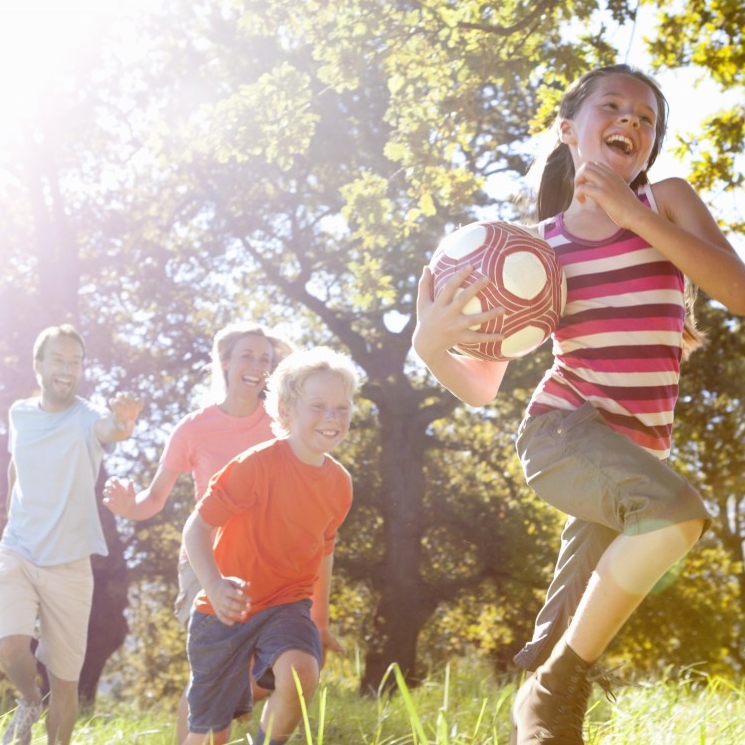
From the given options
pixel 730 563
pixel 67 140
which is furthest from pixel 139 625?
pixel 730 563

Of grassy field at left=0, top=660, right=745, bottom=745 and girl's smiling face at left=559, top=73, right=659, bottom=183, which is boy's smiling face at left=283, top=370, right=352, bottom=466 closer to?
grassy field at left=0, top=660, right=745, bottom=745

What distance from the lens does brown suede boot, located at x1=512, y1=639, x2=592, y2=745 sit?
2738 millimetres

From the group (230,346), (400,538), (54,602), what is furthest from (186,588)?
(400,538)

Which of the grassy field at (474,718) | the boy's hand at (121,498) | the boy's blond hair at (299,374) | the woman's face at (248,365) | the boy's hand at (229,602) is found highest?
the woman's face at (248,365)

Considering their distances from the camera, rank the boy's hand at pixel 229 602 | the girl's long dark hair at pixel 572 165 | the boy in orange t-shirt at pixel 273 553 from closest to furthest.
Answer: the girl's long dark hair at pixel 572 165, the boy's hand at pixel 229 602, the boy in orange t-shirt at pixel 273 553

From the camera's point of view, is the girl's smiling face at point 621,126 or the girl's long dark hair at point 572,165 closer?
the girl's smiling face at point 621,126

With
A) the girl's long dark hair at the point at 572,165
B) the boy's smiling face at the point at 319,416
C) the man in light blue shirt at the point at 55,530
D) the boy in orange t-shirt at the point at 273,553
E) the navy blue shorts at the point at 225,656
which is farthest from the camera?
the man in light blue shirt at the point at 55,530

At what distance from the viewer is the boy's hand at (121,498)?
4.85m

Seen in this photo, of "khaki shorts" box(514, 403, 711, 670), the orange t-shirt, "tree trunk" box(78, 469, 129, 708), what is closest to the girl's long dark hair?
A: "khaki shorts" box(514, 403, 711, 670)

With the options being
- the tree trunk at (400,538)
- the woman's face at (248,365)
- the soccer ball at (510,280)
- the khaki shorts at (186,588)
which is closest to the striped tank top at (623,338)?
the soccer ball at (510,280)

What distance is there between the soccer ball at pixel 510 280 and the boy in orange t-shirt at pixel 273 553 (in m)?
1.12

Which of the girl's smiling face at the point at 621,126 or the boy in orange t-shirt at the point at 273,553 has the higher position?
the girl's smiling face at the point at 621,126

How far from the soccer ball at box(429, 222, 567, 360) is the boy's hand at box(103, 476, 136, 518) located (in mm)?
2281

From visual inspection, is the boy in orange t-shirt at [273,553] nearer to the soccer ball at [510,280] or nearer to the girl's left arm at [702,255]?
the soccer ball at [510,280]
